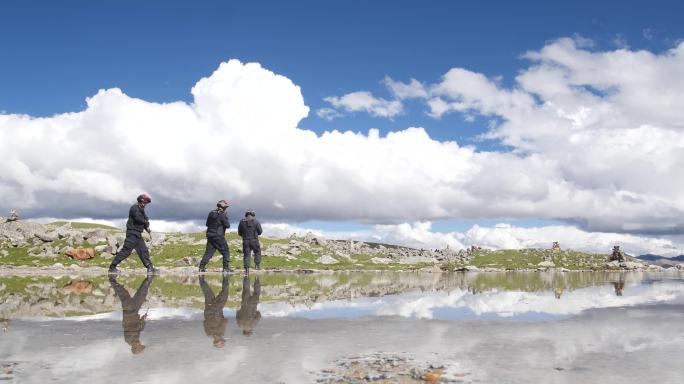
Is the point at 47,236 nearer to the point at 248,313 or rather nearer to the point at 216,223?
the point at 216,223

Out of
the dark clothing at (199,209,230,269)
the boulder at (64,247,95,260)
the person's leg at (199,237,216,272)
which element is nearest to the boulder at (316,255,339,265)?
the dark clothing at (199,209,230,269)

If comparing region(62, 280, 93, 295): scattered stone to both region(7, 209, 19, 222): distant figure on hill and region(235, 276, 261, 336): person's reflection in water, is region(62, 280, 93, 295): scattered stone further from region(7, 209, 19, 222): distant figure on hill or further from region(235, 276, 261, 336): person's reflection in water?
region(7, 209, 19, 222): distant figure on hill

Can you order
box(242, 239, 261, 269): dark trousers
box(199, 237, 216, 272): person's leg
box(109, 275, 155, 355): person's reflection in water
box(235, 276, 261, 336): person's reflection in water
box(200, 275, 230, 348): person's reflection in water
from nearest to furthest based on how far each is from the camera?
box(109, 275, 155, 355): person's reflection in water
box(200, 275, 230, 348): person's reflection in water
box(235, 276, 261, 336): person's reflection in water
box(199, 237, 216, 272): person's leg
box(242, 239, 261, 269): dark trousers

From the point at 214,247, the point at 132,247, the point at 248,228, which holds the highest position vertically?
the point at 248,228

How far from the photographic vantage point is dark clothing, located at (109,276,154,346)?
10.6 m

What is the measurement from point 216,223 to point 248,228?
210cm

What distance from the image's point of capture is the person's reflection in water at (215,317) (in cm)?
1056

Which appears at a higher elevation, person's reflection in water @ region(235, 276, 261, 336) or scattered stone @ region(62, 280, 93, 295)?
person's reflection in water @ region(235, 276, 261, 336)

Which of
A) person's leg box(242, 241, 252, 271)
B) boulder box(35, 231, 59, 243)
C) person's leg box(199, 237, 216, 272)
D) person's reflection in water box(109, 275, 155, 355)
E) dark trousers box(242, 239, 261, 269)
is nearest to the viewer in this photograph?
person's reflection in water box(109, 275, 155, 355)

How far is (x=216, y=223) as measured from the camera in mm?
31891

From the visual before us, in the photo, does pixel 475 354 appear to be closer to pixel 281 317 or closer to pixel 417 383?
pixel 417 383

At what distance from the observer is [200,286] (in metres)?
22.5

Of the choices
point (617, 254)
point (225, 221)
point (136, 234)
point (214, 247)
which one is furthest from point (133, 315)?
point (617, 254)

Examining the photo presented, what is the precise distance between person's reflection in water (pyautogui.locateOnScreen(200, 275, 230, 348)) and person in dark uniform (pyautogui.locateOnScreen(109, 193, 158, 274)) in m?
10.1
